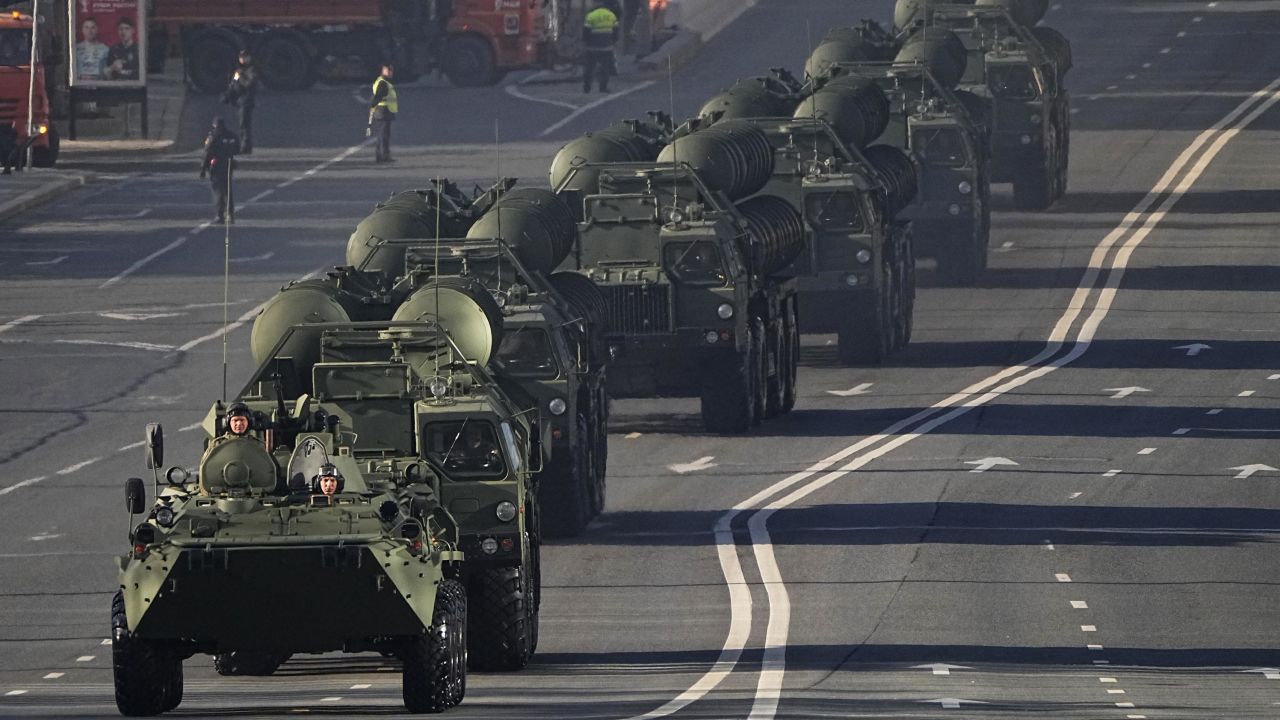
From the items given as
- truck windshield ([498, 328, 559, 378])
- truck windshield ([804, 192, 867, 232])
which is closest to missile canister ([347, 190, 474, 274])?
truck windshield ([498, 328, 559, 378])

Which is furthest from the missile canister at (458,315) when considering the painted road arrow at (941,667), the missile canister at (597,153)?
the missile canister at (597,153)

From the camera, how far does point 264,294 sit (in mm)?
50344

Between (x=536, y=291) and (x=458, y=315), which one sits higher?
(x=458, y=315)

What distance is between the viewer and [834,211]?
143 feet

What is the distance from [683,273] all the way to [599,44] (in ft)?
119

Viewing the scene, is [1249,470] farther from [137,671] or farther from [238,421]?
[137,671]

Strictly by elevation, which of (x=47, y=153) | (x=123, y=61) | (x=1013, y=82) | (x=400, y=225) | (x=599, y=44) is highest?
(x=400, y=225)

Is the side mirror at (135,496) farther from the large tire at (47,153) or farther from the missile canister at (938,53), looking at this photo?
the large tire at (47,153)

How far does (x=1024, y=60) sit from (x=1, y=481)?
82.3 feet

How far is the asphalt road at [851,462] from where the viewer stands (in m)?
24.0

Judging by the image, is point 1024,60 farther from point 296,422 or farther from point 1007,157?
point 296,422

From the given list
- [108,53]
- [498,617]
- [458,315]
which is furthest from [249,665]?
[108,53]

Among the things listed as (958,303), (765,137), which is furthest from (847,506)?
(958,303)

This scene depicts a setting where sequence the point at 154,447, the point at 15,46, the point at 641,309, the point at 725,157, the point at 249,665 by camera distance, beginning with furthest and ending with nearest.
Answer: the point at 15,46 < the point at 725,157 < the point at 641,309 < the point at 249,665 < the point at 154,447
